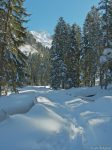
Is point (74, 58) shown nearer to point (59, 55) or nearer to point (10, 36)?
point (59, 55)

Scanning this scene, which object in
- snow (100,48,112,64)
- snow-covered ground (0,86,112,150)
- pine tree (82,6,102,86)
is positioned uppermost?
pine tree (82,6,102,86)

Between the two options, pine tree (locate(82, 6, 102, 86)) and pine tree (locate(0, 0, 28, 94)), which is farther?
pine tree (locate(82, 6, 102, 86))

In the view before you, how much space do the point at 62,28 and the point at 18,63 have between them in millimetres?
24525

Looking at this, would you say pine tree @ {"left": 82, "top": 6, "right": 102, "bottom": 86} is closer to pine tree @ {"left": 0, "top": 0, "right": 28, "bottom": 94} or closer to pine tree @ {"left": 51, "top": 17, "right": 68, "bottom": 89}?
pine tree @ {"left": 51, "top": 17, "right": 68, "bottom": 89}

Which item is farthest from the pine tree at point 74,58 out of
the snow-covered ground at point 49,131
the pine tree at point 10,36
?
the snow-covered ground at point 49,131

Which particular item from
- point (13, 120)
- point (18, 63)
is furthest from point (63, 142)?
point (18, 63)

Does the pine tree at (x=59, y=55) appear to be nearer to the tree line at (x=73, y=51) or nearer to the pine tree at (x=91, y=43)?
the tree line at (x=73, y=51)

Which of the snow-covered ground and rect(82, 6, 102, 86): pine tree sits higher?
rect(82, 6, 102, 86): pine tree

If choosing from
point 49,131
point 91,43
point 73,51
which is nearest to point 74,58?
point 73,51

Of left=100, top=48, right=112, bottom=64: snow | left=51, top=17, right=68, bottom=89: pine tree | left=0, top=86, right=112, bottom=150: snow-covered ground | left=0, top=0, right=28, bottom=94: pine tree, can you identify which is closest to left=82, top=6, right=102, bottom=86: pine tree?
left=51, top=17, right=68, bottom=89: pine tree

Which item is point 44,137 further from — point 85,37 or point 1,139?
point 85,37

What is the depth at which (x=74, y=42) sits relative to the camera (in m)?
57.2

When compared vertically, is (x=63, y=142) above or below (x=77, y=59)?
below

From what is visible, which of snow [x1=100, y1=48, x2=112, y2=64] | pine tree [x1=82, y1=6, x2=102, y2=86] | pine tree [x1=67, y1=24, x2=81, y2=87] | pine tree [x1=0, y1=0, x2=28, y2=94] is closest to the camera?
pine tree [x1=0, y1=0, x2=28, y2=94]
